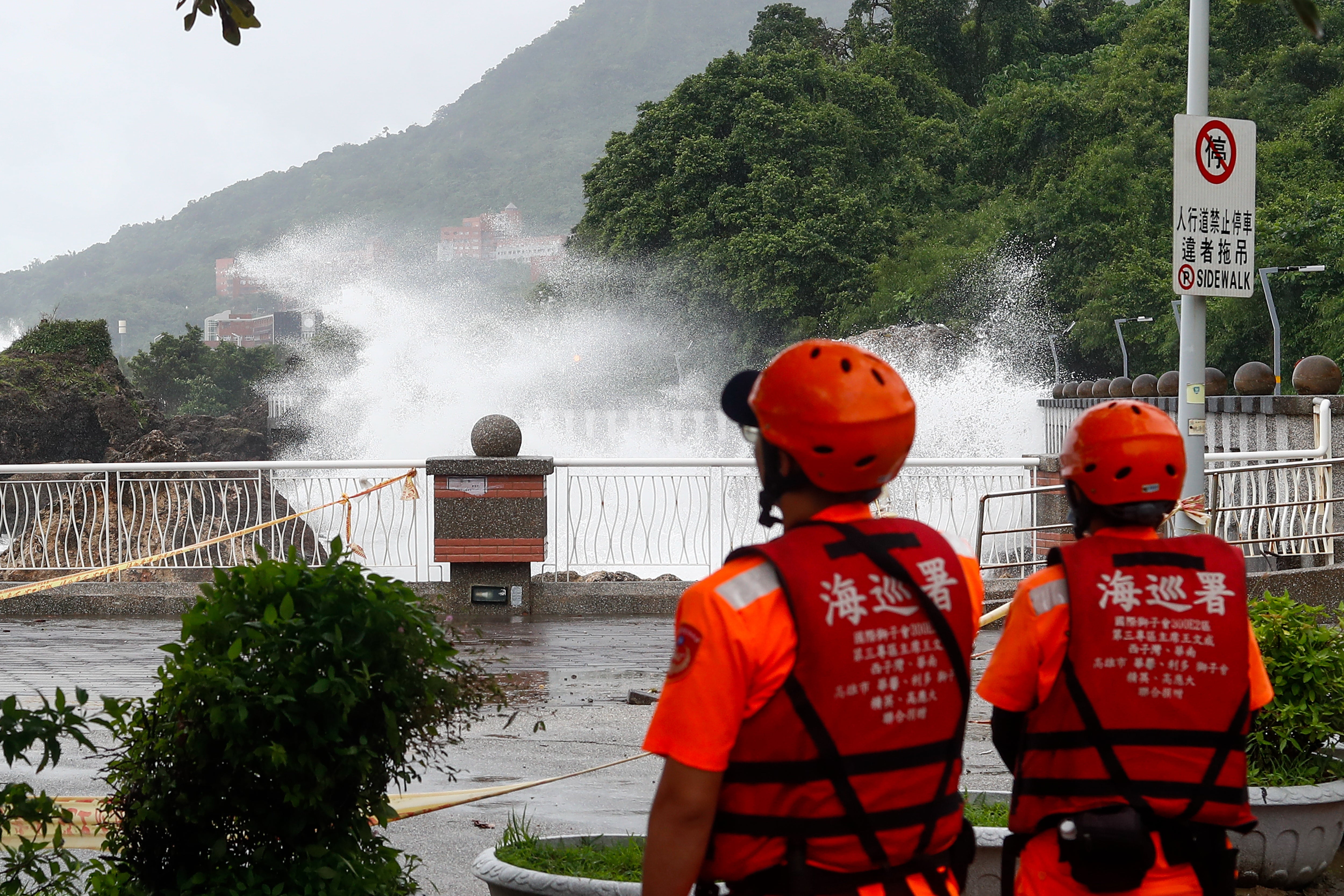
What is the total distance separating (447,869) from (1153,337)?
41533 millimetres

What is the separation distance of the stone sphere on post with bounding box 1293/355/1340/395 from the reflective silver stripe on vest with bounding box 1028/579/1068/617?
11625mm

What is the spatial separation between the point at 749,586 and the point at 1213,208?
259 inches

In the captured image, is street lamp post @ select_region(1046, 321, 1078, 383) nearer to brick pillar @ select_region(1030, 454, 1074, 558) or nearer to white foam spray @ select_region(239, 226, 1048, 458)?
white foam spray @ select_region(239, 226, 1048, 458)

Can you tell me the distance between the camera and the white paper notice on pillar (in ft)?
24.2

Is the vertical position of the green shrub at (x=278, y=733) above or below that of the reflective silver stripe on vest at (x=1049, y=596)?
below

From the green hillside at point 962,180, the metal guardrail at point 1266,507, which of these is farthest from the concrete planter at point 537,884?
the green hillside at point 962,180

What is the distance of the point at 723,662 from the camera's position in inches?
70.1

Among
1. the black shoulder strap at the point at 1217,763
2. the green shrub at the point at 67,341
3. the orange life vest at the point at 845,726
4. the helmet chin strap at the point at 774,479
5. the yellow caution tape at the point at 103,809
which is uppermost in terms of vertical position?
the green shrub at the point at 67,341

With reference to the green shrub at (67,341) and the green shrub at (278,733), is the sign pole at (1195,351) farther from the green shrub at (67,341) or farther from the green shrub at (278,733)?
the green shrub at (67,341)

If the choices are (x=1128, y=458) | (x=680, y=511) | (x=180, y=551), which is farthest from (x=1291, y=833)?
(x=180, y=551)

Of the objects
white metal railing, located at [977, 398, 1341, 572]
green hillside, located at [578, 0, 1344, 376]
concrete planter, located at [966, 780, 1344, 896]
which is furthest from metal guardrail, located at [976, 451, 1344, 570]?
green hillside, located at [578, 0, 1344, 376]

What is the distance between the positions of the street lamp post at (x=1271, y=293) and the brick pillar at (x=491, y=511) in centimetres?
2010

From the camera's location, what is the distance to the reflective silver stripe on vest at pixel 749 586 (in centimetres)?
180

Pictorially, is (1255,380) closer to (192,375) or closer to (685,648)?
(685,648)
